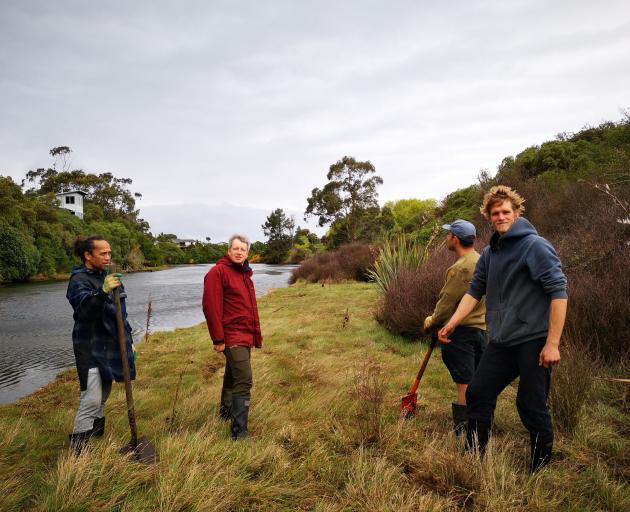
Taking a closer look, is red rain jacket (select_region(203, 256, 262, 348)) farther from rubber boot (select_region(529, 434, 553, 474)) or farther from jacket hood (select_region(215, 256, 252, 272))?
rubber boot (select_region(529, 434, 553, 474))

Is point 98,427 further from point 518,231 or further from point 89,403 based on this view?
point 518,231

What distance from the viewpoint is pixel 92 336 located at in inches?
119

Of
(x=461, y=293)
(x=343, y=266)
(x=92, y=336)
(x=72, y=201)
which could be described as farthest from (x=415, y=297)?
(x=72, y=201)

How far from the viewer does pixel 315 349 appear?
673 centimetres

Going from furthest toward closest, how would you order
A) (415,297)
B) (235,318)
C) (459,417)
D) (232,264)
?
1. (415,297)
2. (232,264)
3. (235,318)
4. (459,417)

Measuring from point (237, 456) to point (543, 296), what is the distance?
2378mm

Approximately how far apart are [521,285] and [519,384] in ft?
2.04

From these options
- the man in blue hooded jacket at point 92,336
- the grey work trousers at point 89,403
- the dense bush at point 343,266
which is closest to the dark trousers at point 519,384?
the man in blue hooded jacket at point 92,336

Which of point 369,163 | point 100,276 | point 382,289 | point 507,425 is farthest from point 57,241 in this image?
point 507,425

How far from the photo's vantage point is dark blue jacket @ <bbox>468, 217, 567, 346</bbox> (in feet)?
7.07

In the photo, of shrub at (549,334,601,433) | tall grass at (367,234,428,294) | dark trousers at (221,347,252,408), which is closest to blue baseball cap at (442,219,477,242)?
shrub at (549,334,601,433)

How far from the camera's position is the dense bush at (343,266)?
1977cm

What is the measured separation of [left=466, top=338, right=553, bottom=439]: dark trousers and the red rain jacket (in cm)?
194

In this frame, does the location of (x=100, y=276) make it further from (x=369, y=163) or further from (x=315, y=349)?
(x=369, y=163)
